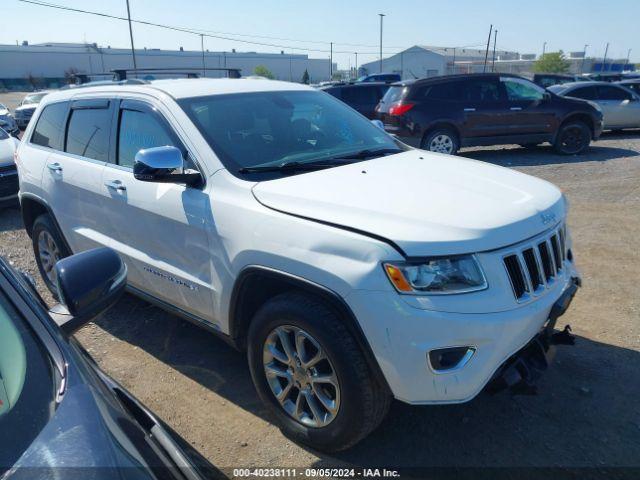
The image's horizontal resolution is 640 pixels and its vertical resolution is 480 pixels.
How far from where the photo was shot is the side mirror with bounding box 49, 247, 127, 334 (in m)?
1.77

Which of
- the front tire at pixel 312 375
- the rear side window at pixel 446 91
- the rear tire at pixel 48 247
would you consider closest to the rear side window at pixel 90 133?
the rear tire at pixel 48 247

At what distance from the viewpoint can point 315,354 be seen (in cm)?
261

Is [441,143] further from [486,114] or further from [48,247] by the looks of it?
[48,247]

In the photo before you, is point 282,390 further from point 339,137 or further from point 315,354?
point 339,137

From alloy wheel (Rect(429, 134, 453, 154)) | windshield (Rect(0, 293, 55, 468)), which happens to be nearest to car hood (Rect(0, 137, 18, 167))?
windshield (Rect(0, 293, 55, 468))

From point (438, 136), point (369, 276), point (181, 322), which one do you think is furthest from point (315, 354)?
point (438, 136)

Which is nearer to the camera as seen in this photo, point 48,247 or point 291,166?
point 291,166

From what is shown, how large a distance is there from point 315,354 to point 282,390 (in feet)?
1.27

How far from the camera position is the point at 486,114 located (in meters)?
11.1

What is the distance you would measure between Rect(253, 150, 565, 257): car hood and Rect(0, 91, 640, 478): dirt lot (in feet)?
3.73

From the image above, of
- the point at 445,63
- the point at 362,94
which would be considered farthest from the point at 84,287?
the point at 445,63

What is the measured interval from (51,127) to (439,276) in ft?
12.7

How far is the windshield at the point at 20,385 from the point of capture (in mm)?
1278

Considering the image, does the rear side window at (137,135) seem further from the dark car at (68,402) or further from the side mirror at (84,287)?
the dark car at (68,402)
